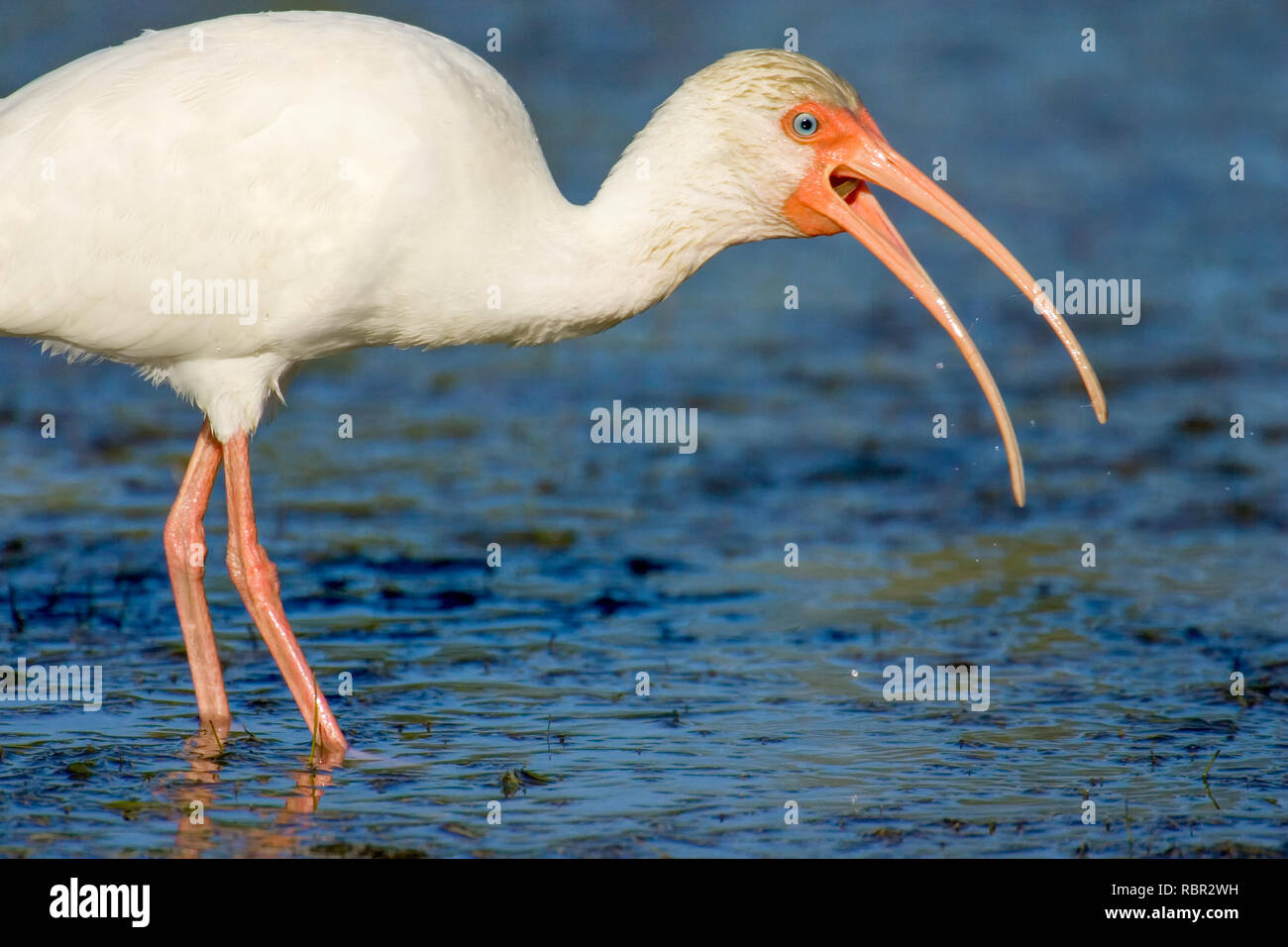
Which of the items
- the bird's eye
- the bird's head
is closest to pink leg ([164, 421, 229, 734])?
the bird's head

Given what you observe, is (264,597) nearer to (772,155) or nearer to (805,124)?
(772,155)

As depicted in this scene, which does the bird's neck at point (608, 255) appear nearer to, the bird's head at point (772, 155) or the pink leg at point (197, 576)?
the bird's head at point (772, 155)

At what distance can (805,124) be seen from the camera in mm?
7281

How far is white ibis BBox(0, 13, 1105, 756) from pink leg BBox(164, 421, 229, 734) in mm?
374

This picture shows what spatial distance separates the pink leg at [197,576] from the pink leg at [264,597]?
0.55 feet

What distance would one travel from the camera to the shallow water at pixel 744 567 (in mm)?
7016

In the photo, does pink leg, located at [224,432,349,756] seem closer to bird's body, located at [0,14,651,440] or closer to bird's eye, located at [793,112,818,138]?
bird's body, located at [0,14,651,440]

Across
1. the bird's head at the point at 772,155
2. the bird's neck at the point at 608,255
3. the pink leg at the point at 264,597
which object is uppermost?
the bird's head at the point at 772,155

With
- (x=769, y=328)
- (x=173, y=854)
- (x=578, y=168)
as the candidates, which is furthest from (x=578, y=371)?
(x=173, y=854)

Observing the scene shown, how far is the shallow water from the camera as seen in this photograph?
7016 millimetres

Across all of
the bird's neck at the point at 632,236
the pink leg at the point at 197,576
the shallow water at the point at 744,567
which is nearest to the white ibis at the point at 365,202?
the bird's neck at the point at 632,236
